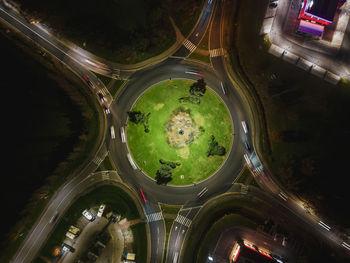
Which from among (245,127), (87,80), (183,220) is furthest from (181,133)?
(87,80)

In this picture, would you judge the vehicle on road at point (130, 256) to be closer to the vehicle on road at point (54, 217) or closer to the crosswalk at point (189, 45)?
the vehicle on road at point (54, 217)

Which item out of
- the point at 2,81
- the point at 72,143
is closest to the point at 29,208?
the point at 72,143

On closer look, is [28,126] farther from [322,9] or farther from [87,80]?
[322,9]

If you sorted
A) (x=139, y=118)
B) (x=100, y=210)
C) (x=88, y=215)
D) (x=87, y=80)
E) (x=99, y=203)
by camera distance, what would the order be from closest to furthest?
(x=139, y=118) < (x=88, y=215) < (x=100, y=210) < (x=99, y=203) < (x=87, y=80)

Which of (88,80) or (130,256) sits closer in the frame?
(130,256)

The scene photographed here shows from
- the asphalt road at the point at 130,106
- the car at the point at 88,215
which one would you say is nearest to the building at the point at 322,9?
the asphalt road at the point at 130,106

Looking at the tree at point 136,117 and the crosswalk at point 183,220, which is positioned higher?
the tree at point 136,117
